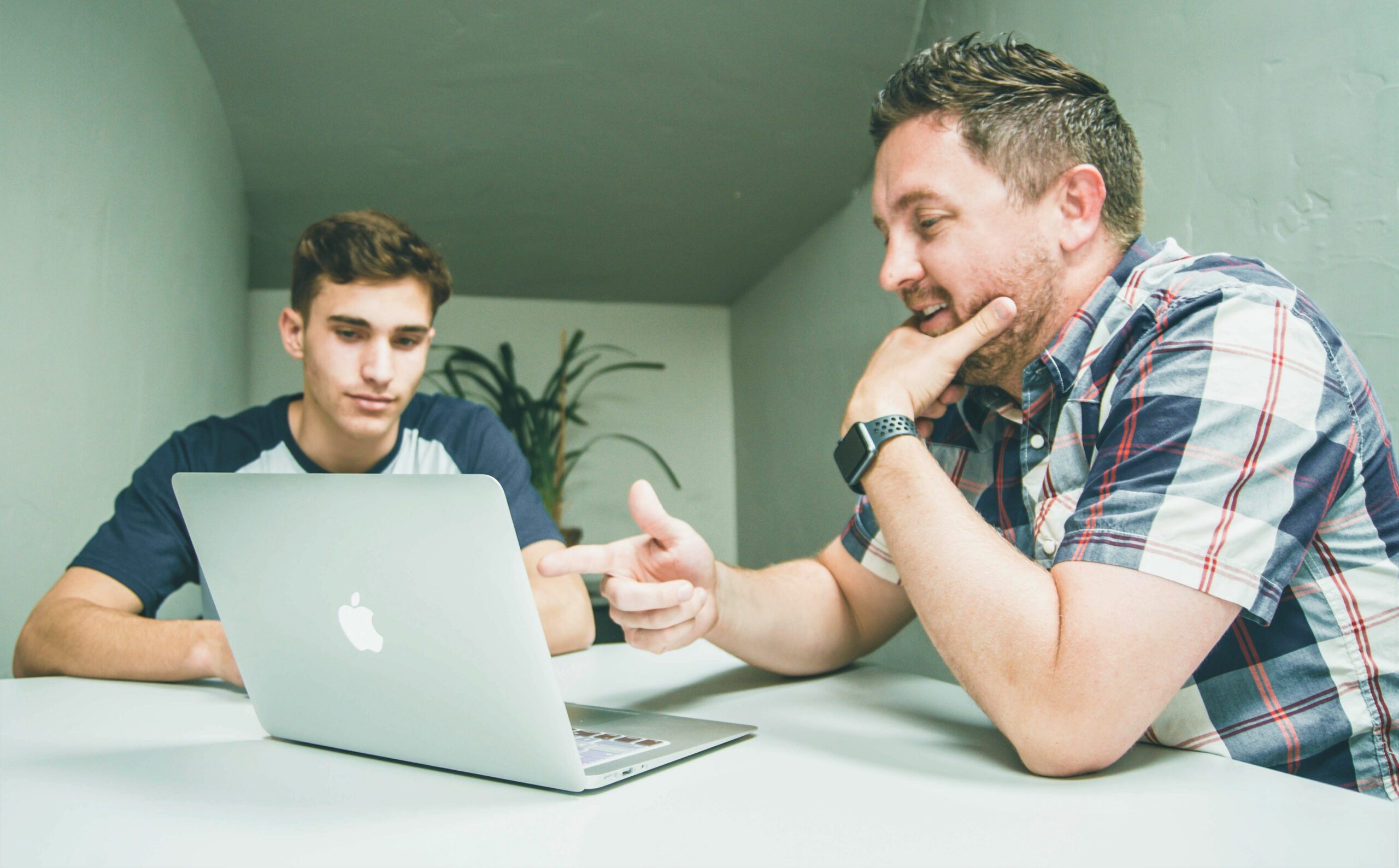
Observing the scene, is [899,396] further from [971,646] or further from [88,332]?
[88,332]

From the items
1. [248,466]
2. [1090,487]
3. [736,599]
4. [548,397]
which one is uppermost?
[548,397]

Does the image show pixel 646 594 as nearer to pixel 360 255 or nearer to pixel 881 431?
pixel 881 431

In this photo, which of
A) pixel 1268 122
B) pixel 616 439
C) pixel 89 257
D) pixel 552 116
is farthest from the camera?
pixel 616 439

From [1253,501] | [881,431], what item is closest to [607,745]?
[881,431]

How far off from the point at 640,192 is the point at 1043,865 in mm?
2767

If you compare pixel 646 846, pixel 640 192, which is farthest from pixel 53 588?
pixel 640 192

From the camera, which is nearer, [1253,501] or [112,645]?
[1253,501]

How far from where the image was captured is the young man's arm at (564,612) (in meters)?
1.29

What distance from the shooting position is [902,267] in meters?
1.10

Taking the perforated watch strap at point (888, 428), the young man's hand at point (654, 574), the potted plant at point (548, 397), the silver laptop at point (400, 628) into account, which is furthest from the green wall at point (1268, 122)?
the potted plant at point (548, 397)

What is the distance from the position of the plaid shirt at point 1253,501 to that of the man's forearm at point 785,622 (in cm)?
33

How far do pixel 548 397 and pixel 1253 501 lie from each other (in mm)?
3177

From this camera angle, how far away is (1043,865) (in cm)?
49

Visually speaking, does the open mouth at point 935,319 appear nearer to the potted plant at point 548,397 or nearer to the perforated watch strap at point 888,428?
the perforated watch strap at point 888,428
